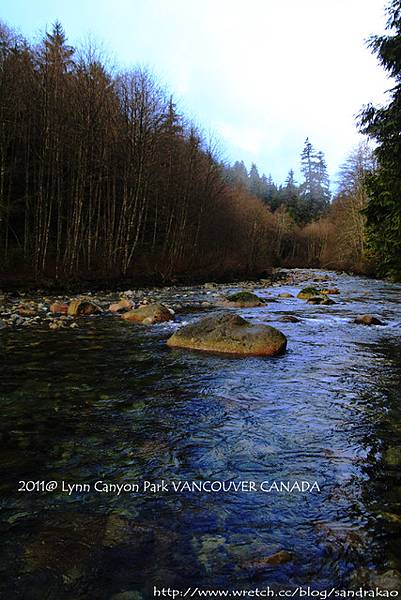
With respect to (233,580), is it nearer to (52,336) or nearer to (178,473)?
(178,473)

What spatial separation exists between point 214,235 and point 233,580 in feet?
113

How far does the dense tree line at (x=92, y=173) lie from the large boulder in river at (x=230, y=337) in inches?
474

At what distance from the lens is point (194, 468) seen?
3406 mm

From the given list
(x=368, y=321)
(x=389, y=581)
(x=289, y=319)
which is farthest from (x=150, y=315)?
(x=389, y=581)

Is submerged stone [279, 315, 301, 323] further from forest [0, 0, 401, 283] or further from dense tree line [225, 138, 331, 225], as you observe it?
dense tree line [225, 138, 331, 225]

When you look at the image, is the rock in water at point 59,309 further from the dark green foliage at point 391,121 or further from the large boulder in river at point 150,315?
the dark green foliage at point 391,121

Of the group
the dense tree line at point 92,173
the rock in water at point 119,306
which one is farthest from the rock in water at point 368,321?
the dense tree line at point 92,173

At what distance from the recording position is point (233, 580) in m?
2.18

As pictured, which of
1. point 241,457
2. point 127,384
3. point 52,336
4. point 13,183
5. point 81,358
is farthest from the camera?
point 13,183

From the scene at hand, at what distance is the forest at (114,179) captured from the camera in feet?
57.0

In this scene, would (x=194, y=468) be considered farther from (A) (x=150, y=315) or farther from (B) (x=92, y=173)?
(B) (x=92, y=173)

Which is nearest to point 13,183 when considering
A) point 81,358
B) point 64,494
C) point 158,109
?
point 158,109

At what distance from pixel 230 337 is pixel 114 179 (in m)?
17.8

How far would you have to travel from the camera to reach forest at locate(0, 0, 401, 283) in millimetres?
17359
